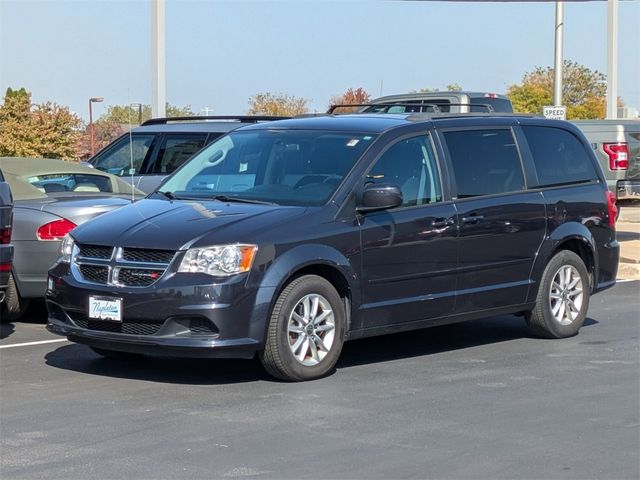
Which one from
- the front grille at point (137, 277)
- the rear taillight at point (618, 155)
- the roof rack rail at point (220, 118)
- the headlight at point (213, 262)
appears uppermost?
the roof rack rail at point (220, 118)

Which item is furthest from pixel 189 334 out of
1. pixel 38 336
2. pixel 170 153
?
pixel 170 153

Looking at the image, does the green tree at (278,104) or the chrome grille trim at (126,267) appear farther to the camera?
the green tree at (278,104)

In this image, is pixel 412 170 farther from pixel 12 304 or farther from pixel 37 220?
pixel 12 304

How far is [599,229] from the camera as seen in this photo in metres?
10.8

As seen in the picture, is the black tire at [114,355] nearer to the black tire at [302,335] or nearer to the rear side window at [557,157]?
the black tire at [302,335]

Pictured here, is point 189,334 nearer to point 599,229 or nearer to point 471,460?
point 471,460

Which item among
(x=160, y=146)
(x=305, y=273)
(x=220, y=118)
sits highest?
(x=220, y=118)

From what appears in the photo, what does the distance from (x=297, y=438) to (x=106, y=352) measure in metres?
2.86

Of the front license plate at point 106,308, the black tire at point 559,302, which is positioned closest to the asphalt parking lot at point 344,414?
the black tire at point 559,302

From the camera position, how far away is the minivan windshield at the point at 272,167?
887cm

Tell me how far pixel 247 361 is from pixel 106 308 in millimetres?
1419

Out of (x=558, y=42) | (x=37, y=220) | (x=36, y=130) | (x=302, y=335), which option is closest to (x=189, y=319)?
(x=302, y=335)

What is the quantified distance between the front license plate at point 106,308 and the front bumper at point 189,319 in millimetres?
38

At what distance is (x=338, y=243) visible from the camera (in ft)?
27.8
